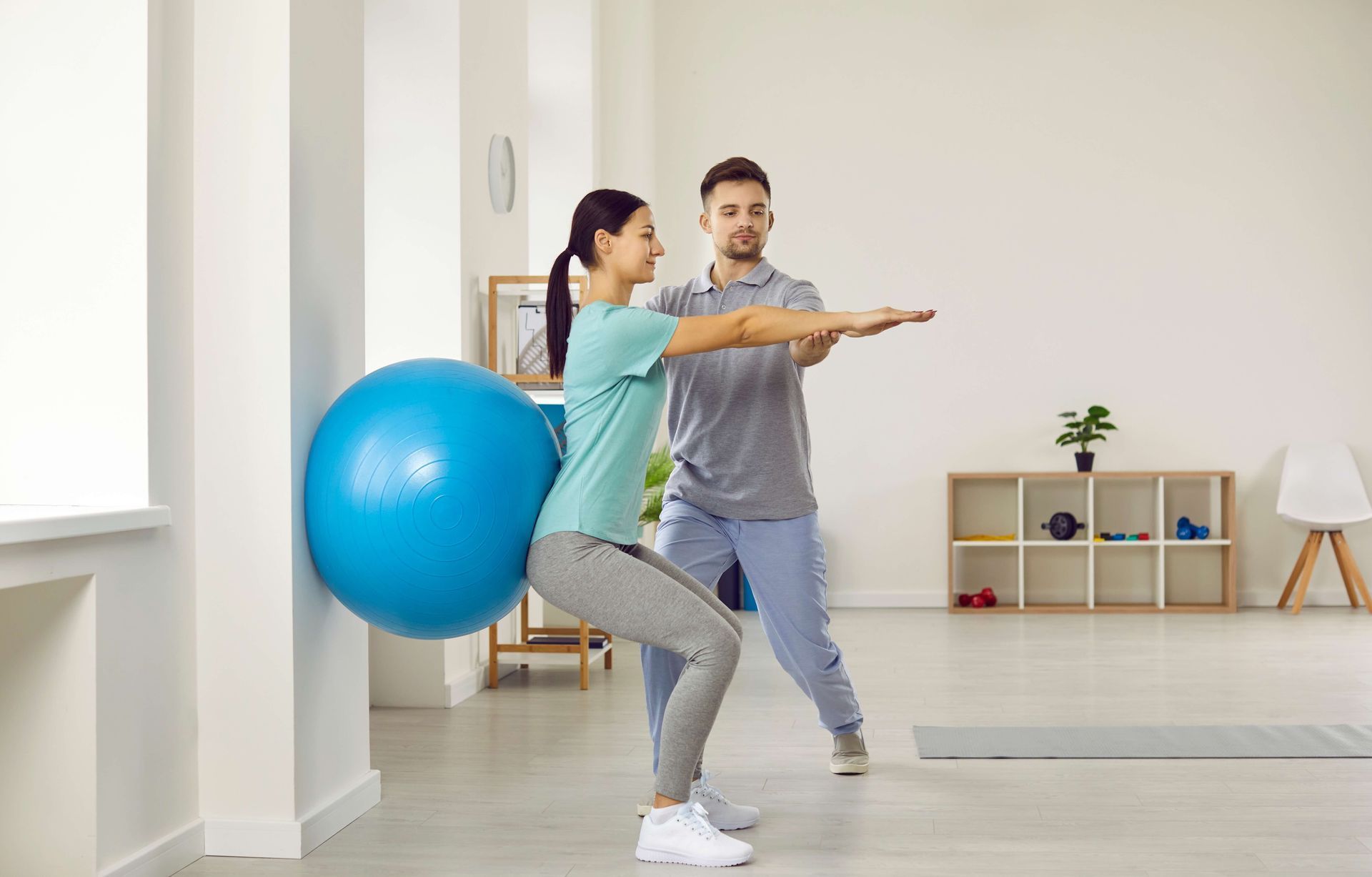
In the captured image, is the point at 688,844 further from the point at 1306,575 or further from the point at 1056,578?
the point at 1306,575

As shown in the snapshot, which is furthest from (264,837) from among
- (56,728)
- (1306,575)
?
(1306,575)

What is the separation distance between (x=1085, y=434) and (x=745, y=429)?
3.94 meters

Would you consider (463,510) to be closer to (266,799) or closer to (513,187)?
(266,799)

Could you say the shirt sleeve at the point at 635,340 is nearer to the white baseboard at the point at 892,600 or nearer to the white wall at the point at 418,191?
the white wall at the point at 418,191

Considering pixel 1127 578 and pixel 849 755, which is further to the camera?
pixel 1127 578

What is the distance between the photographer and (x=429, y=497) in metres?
1.99

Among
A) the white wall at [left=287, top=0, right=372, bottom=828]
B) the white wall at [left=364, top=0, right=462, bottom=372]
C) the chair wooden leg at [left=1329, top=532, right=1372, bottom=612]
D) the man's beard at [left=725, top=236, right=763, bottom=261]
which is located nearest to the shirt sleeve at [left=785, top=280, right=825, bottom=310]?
the man's beard at [left=725, top=236, right=763, bottom=261]

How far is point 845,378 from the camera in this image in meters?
→ 6.42

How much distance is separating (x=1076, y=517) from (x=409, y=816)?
15.4 feet

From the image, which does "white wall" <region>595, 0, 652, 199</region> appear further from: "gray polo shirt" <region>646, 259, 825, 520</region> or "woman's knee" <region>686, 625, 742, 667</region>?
"woman's knee" <region>686, 625, 742, 667</region>

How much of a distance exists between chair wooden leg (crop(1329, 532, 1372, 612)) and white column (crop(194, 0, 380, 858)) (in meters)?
5.39

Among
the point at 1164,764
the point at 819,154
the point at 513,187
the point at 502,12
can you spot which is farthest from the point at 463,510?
the point at 819,154

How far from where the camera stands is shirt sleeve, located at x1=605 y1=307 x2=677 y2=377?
81.5 inches

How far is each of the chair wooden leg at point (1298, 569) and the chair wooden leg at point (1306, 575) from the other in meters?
0.02
